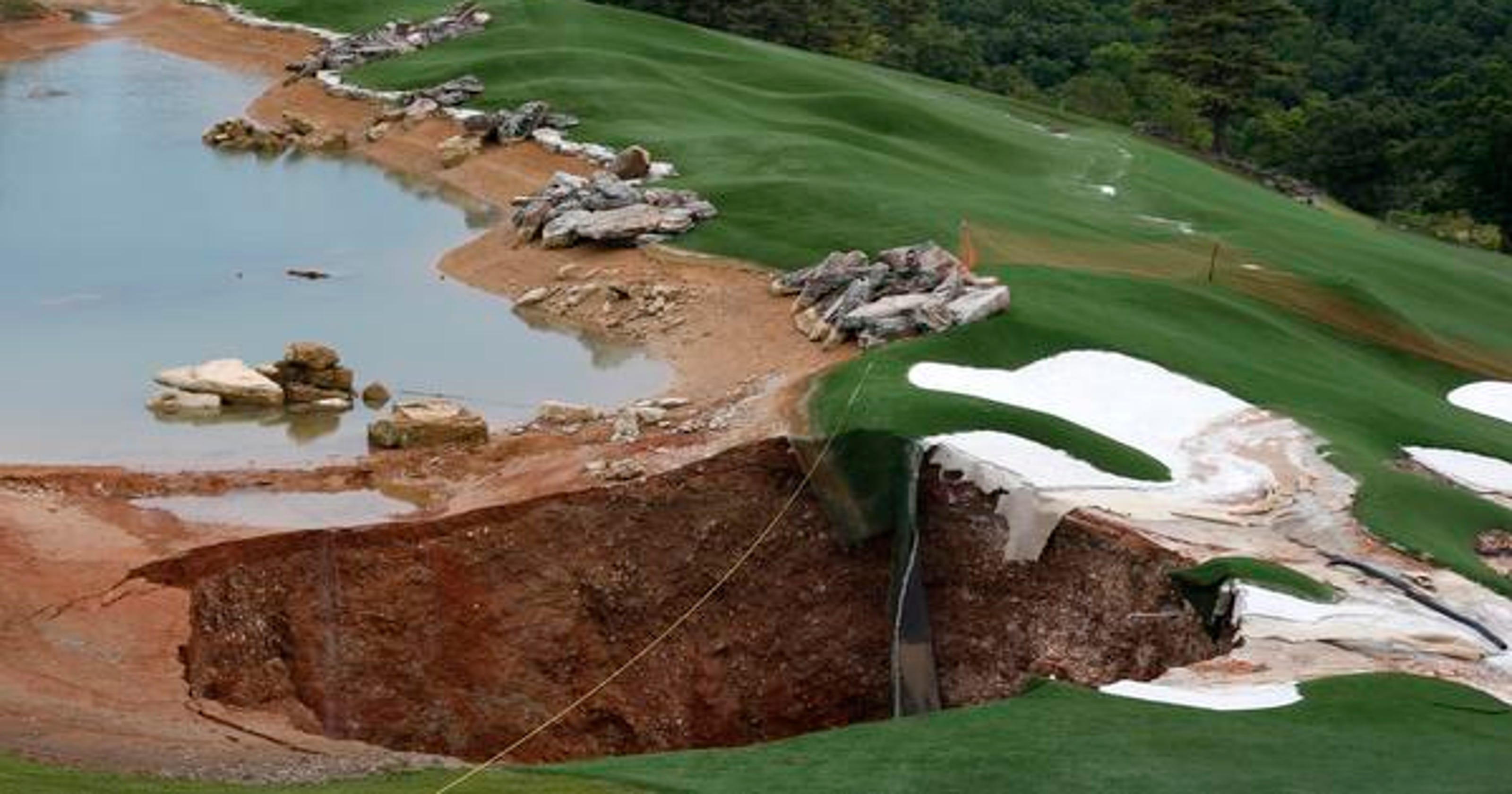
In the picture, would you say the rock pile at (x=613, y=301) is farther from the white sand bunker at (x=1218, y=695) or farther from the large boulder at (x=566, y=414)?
the white sand bunker at (x=1218, y=695)

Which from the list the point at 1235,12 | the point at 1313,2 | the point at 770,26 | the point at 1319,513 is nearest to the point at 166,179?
the point at 1319,513

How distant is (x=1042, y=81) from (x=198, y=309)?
62.6 metres

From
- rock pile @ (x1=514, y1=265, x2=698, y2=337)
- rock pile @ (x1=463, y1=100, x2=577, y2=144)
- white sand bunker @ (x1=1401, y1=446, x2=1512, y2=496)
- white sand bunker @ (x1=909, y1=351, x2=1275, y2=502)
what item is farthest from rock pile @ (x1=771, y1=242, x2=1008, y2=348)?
rock pile @ (x1=463, y1=100, x2=577, y2=144)

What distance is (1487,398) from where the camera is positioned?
88.2 feet

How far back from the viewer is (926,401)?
1911cm

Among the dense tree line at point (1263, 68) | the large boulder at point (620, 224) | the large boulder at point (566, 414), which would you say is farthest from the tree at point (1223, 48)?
the large boulder at point (566, 414)

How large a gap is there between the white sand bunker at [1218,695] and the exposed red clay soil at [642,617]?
1.78m

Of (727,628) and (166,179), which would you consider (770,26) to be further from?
(727,628)

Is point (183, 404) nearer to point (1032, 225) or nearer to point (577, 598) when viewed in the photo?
point (577, 598)

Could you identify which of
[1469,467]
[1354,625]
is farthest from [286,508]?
[1469,467]

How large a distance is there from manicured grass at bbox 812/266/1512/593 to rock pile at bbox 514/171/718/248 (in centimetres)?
647

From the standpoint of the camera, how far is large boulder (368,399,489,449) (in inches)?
782

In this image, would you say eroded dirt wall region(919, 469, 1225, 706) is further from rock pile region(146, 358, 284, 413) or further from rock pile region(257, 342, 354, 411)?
rock pile region(146, 358, 284, 413)

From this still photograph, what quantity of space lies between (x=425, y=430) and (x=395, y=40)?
31045 millimetres
